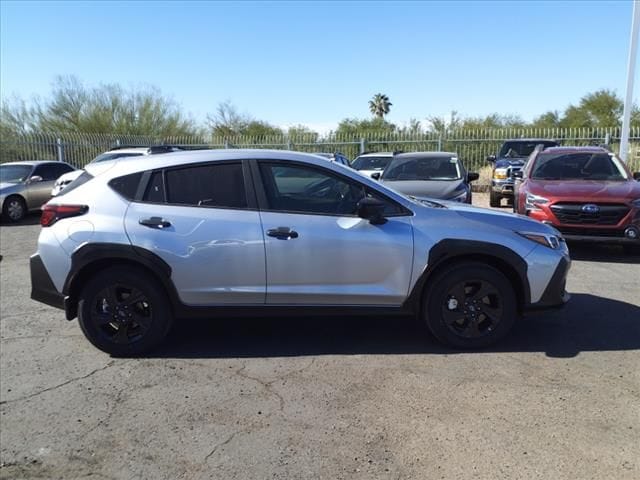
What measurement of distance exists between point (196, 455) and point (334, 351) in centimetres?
178

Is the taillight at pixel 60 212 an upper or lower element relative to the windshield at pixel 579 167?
lower

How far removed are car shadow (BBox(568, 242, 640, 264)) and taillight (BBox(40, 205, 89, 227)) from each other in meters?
7.15

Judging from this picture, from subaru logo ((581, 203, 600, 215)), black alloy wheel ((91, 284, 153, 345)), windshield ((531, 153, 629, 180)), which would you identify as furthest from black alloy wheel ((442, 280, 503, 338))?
windshield ((531, 153, 629, 180))

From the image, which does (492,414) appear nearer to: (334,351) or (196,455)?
(334,351)

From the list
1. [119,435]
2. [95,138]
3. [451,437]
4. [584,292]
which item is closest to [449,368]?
[451,437]

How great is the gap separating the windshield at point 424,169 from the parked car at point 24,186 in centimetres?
913

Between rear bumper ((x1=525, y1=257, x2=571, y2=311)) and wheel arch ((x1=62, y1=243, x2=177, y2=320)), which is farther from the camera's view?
rear bumper ((x1=525, y1=257, x2=571, y2=311))

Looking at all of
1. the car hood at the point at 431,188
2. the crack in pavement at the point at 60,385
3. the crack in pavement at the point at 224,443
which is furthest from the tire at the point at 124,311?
the car hood at the point at 431,188

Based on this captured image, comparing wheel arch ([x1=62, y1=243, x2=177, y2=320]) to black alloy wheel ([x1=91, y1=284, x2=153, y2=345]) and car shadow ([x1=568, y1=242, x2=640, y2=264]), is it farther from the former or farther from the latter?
car shadow ([x1=568, y1=242, x2=640, y2=264])

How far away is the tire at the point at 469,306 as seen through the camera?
4.52m

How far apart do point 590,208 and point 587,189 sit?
0.41m

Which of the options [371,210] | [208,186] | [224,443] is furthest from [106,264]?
[371,210]

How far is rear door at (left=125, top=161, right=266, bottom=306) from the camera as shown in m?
4.44

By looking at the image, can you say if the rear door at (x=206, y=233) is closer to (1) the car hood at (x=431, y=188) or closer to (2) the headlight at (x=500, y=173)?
(1) the car hood at (x=431, y=188)
